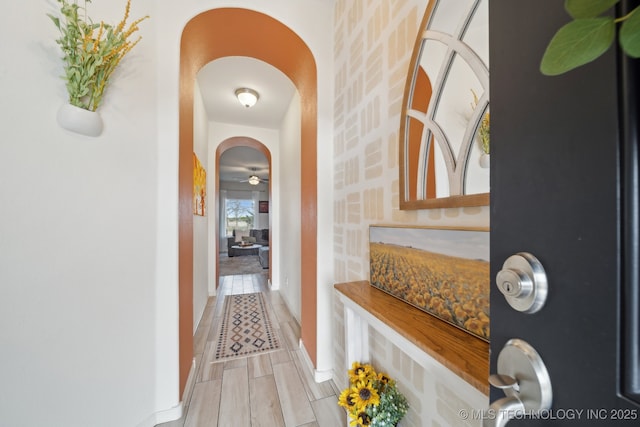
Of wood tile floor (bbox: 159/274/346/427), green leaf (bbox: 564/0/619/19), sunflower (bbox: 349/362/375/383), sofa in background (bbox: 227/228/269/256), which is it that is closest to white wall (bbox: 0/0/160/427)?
wood tile floor (bbox: 159/274/346/427)

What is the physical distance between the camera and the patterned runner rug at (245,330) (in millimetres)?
2305

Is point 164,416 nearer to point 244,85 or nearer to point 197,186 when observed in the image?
point 197,186

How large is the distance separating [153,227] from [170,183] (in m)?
0.28

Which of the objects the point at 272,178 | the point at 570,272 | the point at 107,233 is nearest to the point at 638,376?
the point at 570,272

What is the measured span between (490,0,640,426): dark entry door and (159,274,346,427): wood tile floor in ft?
5.18

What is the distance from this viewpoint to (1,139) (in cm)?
96

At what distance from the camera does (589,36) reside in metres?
0.26

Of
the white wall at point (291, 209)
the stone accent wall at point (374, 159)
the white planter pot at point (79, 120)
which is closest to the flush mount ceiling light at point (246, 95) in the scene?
the white wall at point (291, 209)

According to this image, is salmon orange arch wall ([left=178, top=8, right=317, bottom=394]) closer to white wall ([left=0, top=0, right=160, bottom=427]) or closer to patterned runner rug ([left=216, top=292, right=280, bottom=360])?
white wall ([left=0, top=0, right=160, bottom=427])

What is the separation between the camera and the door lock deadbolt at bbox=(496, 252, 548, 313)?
336 millimetres

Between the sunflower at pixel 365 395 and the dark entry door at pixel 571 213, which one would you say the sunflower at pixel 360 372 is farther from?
the dark entry door at pixel 571 213

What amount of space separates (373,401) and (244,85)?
3083 mm

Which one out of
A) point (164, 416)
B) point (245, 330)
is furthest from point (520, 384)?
point (245, 330)

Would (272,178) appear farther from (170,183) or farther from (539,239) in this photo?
(539,239)
